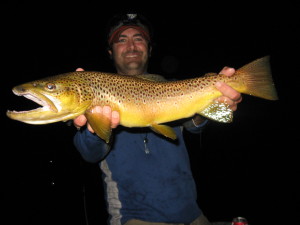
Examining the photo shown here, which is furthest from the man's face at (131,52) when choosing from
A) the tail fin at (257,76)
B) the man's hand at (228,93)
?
the tail fin at (257,76)

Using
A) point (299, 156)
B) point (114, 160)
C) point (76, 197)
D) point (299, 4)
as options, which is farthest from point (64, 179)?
point (299, 4)

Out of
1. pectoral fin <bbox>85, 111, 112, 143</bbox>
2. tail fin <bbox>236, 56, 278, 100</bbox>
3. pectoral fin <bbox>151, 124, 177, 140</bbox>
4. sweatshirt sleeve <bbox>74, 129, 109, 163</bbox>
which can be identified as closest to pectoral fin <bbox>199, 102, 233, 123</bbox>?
tail fin <bbox>236, 56, 278, 100</bbox>

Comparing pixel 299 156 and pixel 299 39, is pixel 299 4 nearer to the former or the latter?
pixel 299 39

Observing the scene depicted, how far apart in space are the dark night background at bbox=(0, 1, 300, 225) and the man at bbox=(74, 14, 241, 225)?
6.78 ft

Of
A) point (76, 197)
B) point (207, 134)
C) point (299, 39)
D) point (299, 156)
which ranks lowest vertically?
point (76, 197)

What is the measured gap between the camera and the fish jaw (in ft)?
6.46

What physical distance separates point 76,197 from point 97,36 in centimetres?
2801

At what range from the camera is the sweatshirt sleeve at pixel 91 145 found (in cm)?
241

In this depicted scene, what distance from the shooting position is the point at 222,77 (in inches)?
96.7

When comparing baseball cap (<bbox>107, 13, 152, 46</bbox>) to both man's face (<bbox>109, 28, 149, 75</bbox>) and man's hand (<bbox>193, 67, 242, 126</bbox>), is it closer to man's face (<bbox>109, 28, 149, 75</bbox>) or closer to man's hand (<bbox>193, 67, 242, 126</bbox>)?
man's face (<bbox>109, 28, 149, 75</bbox>)

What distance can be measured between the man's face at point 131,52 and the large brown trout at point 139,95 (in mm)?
1192

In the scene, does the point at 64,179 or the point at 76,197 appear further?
the point at 64,179

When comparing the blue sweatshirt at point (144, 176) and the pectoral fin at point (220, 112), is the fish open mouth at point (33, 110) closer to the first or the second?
the blue sweatshirt at point (144, 176)

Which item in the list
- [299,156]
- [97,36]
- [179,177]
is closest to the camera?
[179,177]
